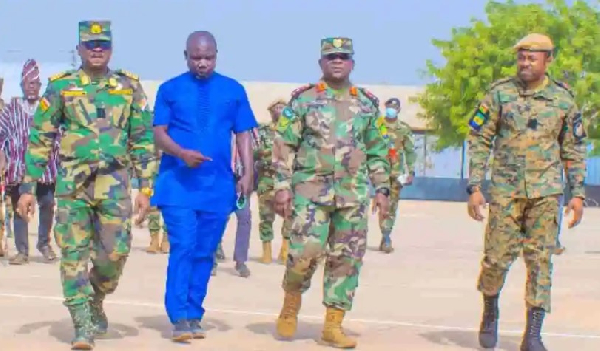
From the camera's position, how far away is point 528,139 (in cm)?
959

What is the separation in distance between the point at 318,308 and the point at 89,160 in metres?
3.20

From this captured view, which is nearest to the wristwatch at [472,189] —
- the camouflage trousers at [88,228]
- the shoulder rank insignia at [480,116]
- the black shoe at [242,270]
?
the shoulder rank insignia at [480,116]

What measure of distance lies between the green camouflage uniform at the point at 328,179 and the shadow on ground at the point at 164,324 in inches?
38.1

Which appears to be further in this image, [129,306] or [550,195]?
[129,306]

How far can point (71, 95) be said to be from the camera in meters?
9.58

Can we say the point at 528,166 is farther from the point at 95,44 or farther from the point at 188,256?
the point at 95,44

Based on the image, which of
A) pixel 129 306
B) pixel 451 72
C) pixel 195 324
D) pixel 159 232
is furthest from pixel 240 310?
pixel 451 72

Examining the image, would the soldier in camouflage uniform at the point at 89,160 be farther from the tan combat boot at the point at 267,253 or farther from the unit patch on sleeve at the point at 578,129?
the tan combat boot at the point at 267,253

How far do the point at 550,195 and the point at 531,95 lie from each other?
64 cm

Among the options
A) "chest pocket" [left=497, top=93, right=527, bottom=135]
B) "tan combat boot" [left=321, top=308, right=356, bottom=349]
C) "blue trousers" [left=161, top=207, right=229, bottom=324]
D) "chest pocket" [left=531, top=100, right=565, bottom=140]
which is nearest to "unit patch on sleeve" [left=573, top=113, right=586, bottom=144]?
"chest pocket" [left=531, top=100, right=565, bottom=140]

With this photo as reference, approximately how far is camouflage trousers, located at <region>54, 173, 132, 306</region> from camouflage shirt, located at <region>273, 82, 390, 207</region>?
1072 millimetres

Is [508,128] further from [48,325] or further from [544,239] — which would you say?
[48,325]

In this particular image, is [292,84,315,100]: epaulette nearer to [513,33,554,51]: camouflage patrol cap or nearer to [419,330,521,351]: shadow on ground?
[513,33,554,51]: camouflage patrol cap

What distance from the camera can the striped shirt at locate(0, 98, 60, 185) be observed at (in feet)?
49.0
